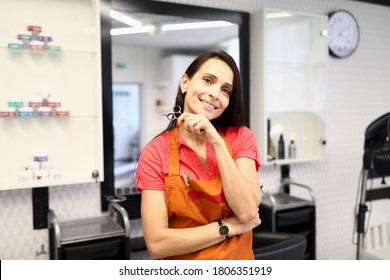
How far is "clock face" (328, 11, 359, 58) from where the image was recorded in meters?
2.90

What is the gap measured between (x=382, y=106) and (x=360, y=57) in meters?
0.46

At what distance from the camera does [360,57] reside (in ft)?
10.0

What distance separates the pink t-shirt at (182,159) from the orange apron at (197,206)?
17 millimetres

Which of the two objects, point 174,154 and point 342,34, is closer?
point 174,154

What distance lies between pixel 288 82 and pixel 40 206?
193 centimetres

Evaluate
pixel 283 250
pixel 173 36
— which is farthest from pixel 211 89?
pixel 173 36

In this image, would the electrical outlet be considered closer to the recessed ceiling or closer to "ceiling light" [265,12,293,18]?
the recessed ceiling

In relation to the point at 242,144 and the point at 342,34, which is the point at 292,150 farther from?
the point at 242,144

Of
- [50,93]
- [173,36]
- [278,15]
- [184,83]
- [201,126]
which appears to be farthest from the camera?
[173,36]

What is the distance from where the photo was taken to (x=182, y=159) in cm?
99

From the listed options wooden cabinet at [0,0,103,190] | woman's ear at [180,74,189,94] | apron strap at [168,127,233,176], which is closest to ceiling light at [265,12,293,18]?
wooden cabinet at [0,0,103,190]

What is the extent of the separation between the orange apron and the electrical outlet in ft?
4.34
